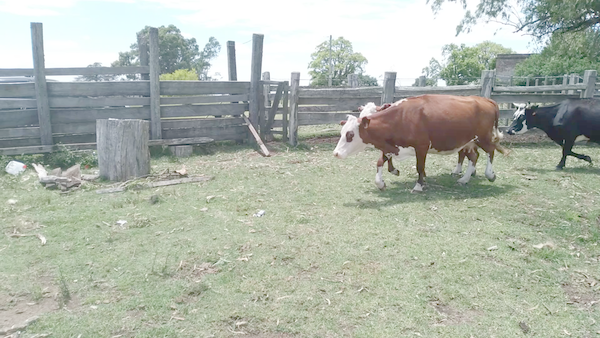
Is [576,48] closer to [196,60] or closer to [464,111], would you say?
[464,111]

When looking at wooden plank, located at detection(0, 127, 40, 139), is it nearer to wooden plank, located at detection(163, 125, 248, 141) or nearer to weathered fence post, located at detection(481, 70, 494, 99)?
wooden plank, located at detection(163, 125, 248, 141)

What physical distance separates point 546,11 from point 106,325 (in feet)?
43.4

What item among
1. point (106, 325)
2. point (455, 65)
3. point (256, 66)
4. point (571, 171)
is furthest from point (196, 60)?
point (106, 325)

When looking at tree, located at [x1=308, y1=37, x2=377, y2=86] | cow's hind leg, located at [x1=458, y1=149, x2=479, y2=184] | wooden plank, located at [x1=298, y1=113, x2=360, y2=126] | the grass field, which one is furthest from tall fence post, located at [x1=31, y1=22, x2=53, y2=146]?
tree, located at [x1=308, y1=37, x2=377, y2=86]

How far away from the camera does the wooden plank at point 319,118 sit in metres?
12.6

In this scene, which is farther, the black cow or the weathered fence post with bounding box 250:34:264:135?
the weathered fence post with bounding box 250:34:264:135

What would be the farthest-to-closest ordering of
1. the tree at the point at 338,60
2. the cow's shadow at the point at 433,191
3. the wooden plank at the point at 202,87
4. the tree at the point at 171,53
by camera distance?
the tree at the point at 338,60 → the tree at the point at 171,53 → the wooden plank at the point at 202,87 → the cow's shadow at the point at 433,191

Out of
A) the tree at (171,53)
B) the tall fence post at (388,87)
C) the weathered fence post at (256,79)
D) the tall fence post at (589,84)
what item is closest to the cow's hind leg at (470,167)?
the tall fence post at (388,87)

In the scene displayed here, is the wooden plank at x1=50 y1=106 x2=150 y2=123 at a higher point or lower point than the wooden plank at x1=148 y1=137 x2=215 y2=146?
higher

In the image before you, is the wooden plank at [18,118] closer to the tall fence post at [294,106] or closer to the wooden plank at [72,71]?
the wooden plank at [72,71]

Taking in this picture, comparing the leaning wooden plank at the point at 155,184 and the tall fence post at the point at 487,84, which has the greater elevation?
the tall fence post at the point at 487,84

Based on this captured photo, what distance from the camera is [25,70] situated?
33.1 ft

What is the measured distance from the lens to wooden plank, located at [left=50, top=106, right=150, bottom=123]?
1059 centimetres

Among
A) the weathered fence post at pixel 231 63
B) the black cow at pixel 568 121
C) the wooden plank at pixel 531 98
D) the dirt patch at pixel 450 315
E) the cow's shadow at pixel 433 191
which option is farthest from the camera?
the weathered fence post at pixel 231 63
